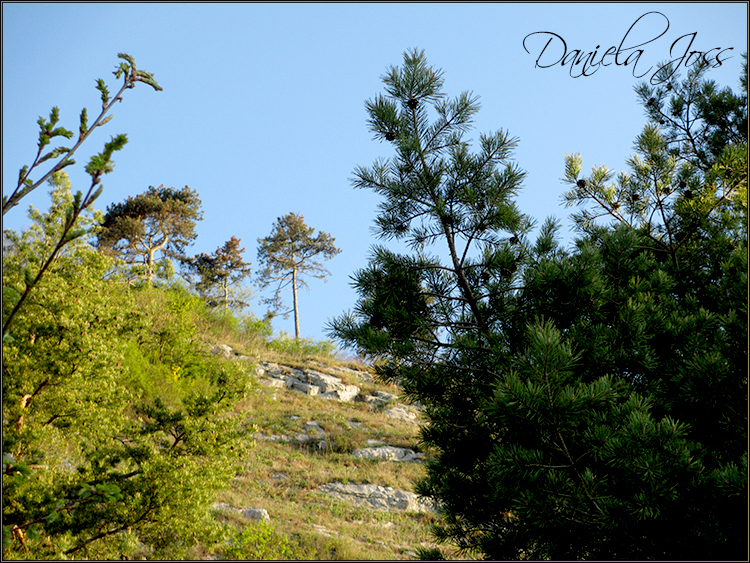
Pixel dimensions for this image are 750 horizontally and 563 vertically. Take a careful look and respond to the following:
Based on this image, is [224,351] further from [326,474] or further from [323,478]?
[323,478]

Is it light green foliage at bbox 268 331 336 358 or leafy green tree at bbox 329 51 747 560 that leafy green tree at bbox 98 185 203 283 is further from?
leafy green tree at bbox 329 51 747 560

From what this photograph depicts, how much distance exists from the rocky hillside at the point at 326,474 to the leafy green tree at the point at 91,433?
23.7 inches

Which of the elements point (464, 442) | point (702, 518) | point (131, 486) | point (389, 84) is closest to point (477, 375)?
point (464, 442)

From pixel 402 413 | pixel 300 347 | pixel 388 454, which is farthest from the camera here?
pixel 300 347

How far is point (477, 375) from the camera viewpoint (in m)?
3.30

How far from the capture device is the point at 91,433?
4.72 metres

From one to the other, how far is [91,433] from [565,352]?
4236 millimetres

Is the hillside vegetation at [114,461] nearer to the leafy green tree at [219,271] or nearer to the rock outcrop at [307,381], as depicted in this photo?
the rock outcrop at [307,381]

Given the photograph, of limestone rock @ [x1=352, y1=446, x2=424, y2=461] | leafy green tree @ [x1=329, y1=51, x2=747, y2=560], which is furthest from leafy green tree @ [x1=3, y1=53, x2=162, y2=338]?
limestone rock @ [x1=352, y1=446, x2=424, y2=461]

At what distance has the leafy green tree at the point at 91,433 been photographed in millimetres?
3785

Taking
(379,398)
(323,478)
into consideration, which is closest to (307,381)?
(379,398)

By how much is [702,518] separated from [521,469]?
824 millimetres

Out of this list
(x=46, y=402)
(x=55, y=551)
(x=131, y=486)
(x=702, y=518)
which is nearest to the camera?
(x=702, y=518)

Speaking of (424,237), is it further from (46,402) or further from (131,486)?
(46,402)
